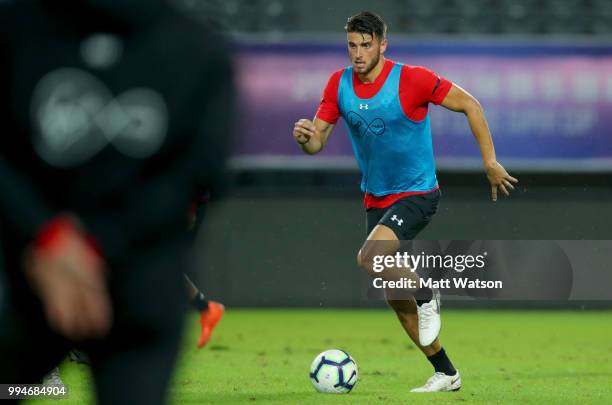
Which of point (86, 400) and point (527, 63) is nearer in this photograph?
point (86, 400)

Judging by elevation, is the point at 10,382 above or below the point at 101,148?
below

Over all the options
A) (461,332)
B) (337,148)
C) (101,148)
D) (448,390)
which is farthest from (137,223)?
(337,148)

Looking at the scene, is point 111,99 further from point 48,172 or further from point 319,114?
point 319,114

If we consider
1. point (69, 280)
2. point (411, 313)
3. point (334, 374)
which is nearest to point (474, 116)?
point (411, 313)

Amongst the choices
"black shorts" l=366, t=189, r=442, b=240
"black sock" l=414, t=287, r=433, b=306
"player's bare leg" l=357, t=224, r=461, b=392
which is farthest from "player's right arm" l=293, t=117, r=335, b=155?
"black sock" l=414, t=287, r=433, b=306

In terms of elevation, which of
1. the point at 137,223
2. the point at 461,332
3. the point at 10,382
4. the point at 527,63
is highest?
the point at 137,223

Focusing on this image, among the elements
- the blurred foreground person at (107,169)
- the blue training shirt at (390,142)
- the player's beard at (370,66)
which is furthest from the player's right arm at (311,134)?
the blurred foreground person at (107,169)

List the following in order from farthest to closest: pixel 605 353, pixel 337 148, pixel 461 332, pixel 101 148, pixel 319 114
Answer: pixel 337 148 < pixel 461 332 < pixel 605 353 < pixel 319 114 < pixel 101 148

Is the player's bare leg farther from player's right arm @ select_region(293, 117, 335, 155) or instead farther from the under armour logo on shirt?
player's right arm @ select_region(293, 117, 335, 155)

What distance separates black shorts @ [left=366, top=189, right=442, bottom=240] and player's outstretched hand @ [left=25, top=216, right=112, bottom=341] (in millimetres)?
5660

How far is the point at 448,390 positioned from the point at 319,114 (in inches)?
80.0

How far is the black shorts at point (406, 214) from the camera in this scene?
27.1 ft

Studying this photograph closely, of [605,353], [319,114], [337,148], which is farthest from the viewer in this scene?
[337,148]

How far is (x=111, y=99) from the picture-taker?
269 cm
